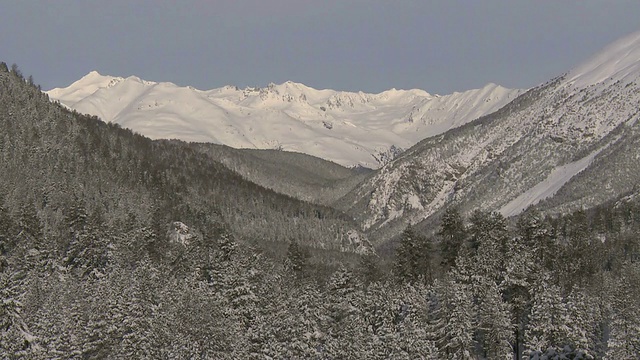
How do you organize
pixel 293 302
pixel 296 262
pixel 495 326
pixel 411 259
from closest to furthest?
1. pixel 495 326
2. pixel 293 302
3. pixel 411 259
4. pixel 296 262

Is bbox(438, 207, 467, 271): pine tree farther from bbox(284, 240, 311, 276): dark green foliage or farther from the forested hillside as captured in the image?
bbox(284, 240, 311, 276): dark green foliage

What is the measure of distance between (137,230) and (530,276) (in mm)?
54730

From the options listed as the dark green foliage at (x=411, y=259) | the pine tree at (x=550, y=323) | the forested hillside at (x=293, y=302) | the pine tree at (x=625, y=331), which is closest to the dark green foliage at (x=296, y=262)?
the forested hillside at (x=293, y=302)

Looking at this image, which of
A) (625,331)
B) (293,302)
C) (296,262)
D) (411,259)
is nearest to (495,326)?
(625,331)

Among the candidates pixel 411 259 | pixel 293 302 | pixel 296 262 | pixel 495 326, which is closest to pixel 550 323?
pixel 495 326

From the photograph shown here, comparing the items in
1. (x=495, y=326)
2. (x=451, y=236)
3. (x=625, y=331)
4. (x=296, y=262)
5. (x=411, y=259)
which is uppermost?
(x=451, y=236)

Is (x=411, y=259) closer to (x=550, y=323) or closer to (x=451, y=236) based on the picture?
(x=451, y=236)

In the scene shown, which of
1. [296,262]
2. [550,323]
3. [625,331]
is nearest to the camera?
[550,323]

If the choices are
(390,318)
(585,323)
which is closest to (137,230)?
(390,318)

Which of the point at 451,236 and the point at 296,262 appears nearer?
the point at 451,236

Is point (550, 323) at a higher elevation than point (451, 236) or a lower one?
lower

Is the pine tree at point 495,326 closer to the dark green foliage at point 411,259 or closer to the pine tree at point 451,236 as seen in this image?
the dark green foliage at point 411,259

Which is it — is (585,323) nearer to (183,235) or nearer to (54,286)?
(54,286)

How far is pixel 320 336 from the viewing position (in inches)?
3137
